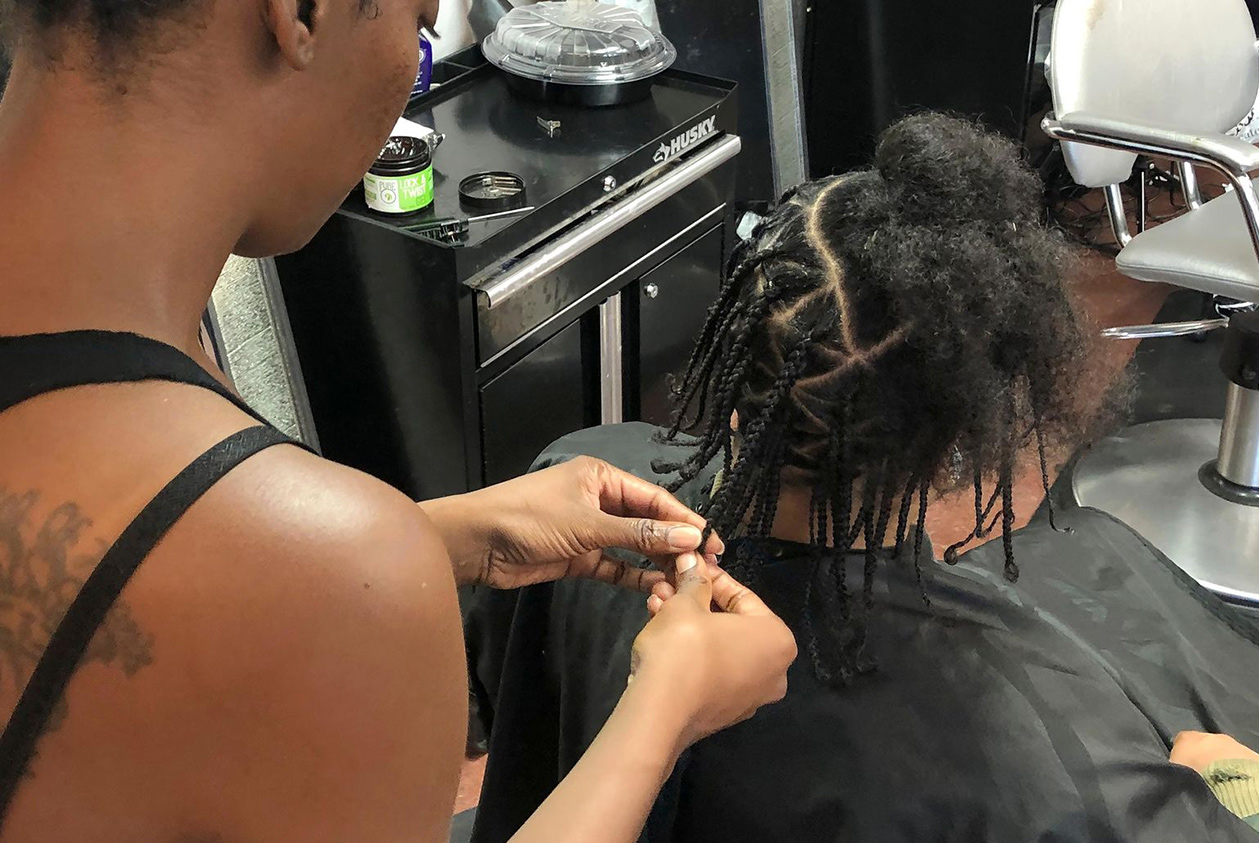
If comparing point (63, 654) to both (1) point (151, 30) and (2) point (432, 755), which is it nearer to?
(2) point (432, 755)

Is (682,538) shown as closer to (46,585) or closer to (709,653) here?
(709,653)

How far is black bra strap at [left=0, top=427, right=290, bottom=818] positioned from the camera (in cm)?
53

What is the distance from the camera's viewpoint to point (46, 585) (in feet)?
1.80

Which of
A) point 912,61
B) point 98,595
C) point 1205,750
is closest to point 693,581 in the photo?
point 98,595

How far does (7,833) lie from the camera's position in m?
0.58

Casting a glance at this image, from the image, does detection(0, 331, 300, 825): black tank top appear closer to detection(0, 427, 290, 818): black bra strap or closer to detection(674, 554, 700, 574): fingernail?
detection(0, 427, 290, 818): black bra strap


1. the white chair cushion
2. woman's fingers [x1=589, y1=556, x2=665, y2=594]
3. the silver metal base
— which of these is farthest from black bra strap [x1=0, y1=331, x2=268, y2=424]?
the silver metal base

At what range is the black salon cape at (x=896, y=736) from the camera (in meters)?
0.98

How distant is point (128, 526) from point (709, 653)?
0.46 metres

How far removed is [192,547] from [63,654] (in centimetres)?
9

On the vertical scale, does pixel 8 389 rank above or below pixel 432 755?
above

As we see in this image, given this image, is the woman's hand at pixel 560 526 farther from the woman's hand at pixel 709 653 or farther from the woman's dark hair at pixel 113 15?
the woman's dark hair at pixel 113 15

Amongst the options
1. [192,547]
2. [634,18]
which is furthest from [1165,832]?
[634,18]

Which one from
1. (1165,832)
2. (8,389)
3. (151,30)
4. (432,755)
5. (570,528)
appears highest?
(151,30)
